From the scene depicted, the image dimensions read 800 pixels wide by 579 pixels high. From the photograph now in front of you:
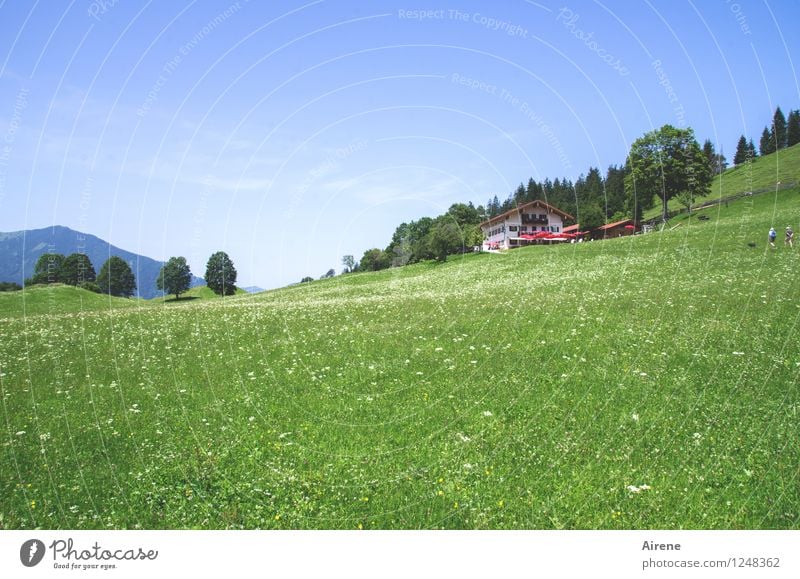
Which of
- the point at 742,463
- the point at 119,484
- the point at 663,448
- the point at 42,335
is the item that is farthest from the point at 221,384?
the point at 42,335

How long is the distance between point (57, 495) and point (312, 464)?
12.0 feet

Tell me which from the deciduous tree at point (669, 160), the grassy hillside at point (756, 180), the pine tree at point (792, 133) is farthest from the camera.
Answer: the pine tree at point (792, 133)

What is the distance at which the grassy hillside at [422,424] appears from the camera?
6324 millimetres

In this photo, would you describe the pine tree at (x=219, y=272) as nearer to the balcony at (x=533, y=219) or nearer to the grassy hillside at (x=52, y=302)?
the grassy hillside at (x=52, y=302)

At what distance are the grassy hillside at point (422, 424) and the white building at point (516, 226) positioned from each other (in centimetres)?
5901

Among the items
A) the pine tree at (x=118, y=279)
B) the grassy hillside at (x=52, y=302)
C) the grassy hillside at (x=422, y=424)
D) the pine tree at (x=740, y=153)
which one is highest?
the pine tree at (x=740, y=153)

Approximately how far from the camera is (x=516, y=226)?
77.9 meters

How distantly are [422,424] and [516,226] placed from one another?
73.3 metres

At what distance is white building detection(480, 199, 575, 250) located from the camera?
7544cm

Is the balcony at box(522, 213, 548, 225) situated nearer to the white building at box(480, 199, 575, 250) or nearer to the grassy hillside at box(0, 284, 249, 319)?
the white building at box(480, 199, 575, 250)

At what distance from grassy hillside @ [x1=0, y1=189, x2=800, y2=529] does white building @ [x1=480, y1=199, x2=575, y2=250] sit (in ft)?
194

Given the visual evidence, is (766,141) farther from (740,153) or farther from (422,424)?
(422,424)

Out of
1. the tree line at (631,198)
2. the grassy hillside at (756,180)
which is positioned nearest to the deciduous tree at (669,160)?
the tree line at (631,198)
